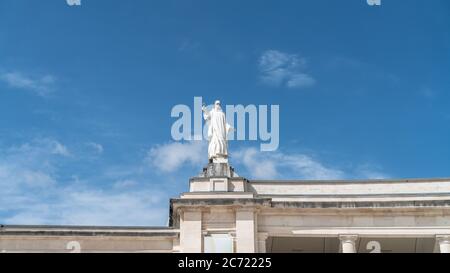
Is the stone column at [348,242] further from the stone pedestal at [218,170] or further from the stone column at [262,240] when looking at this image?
the stone pedestal at [218,170]

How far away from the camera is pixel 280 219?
36594 mm

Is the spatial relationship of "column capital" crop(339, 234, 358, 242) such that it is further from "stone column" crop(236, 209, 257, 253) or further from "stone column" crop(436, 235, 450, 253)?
"stone column" crop(236, 209, 257, 253)

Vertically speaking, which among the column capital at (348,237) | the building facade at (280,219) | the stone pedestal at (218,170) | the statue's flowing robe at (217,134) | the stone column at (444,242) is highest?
the statue's flowing robe at (217,134)

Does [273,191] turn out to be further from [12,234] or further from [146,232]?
[12,234]

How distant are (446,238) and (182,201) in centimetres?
1373

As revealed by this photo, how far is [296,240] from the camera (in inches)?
1521

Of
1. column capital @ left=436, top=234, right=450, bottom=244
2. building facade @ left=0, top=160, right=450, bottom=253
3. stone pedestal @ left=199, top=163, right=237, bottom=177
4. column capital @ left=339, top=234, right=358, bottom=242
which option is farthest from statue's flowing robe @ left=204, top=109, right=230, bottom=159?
column capital @ left=436, top=234, right=450, bottom=244

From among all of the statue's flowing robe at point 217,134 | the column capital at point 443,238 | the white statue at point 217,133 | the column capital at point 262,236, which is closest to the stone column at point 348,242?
the column capital at point 262,236

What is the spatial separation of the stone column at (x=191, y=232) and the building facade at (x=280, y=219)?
0.17ft

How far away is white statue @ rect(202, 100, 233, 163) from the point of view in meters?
38.2

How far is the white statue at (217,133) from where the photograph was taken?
38.2 meters

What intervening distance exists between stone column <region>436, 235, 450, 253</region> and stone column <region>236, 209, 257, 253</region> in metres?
9.55

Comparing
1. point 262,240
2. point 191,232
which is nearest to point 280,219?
point 262,240
